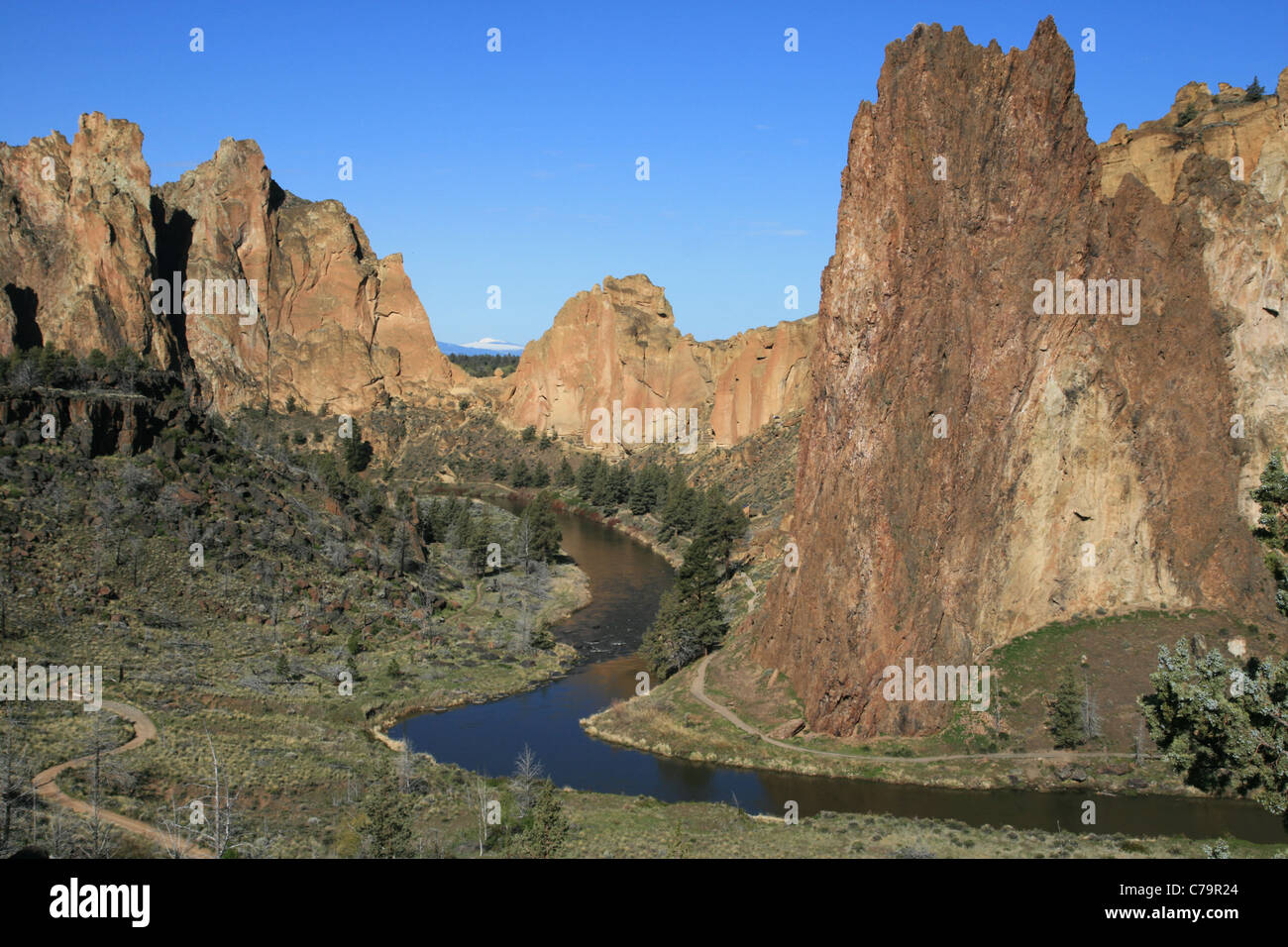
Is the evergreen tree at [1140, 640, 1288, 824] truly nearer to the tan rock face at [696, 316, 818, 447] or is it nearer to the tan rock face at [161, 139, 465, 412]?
the tan rock face at [696, 316, 818, 447]

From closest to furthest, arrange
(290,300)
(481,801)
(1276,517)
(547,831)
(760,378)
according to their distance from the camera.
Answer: (1276,517)
(547,831)
(481,801)
(760,378)
(290,300)

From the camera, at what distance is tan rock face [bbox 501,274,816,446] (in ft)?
389

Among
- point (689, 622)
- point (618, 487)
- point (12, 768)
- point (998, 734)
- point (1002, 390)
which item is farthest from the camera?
point (618, 487)

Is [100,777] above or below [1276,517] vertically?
below

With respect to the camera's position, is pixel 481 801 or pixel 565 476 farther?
pixel 565 476

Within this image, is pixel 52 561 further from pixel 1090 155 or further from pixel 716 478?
pixel 716 478

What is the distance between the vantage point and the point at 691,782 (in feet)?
134

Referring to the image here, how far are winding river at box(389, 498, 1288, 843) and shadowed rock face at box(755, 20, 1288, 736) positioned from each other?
4.53m

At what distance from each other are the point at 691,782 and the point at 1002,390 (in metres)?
21.3

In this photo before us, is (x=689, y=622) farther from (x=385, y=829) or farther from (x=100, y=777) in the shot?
(x=385, y=829)

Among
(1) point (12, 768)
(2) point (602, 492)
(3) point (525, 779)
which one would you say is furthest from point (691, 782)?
(2) point (602, 492)

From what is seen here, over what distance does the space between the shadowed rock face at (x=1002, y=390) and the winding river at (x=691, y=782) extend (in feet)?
14.9

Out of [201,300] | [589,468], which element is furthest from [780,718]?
[201,300]

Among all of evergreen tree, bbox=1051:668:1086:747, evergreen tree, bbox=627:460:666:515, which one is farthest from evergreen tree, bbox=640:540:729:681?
evergreen tree, bbox=627:460:666:515
